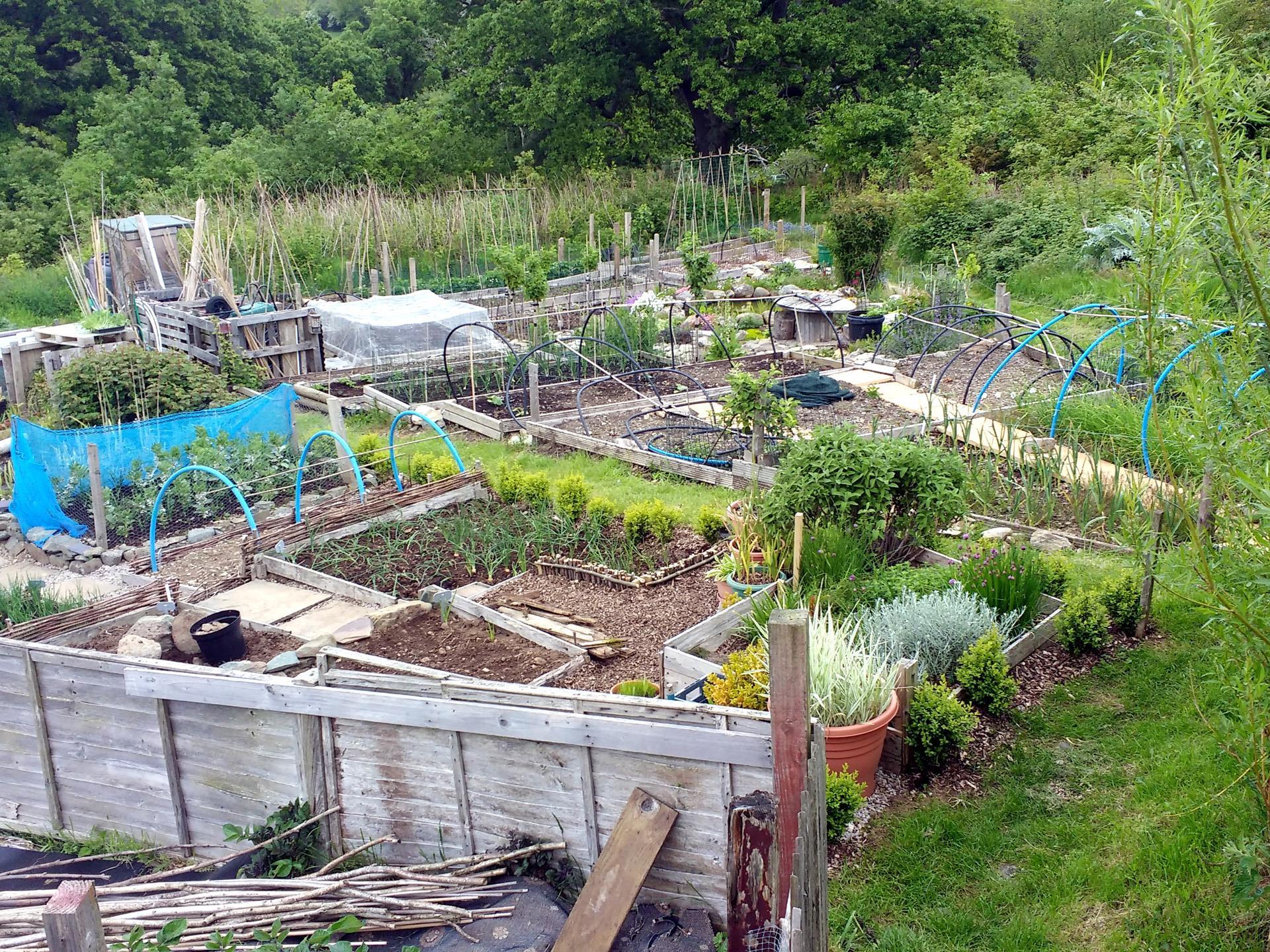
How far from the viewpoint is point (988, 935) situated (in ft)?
14.0

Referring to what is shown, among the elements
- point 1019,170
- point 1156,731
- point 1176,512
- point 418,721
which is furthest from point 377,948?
point 1019,170

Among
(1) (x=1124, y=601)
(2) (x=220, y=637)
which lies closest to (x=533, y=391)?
(2) (x=220, y=637)

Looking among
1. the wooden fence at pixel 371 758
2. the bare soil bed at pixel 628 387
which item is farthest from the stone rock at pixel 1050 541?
the bare soil bed at pixel 628 387

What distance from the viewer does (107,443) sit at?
9.15 metres

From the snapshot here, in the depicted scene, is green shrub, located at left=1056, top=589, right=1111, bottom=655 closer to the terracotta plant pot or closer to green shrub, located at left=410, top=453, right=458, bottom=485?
the terracotta plant pot

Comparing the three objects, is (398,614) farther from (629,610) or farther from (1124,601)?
(1124,601)

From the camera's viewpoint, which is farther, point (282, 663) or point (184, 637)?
point (184, 637)

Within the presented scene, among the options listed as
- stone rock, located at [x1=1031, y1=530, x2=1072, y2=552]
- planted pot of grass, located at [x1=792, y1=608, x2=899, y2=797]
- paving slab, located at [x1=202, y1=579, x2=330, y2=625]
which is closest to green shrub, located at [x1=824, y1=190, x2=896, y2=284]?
stone rock, located at [x1=1031, y1=530, x2=1072, y2=552]

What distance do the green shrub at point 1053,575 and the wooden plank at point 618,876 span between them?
3.20 metres

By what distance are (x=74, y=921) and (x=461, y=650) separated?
3765 millimetres

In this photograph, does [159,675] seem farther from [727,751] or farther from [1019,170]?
[1019,170]

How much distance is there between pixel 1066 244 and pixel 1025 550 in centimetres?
1134

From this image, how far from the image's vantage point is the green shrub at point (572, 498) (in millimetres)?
8234

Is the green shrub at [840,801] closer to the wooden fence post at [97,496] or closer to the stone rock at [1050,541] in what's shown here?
the stone rock at [1050,541]
